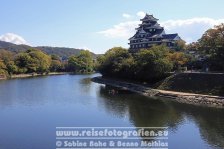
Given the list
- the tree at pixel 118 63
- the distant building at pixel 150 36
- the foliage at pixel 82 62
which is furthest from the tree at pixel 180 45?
the foliage at pixel 82 62

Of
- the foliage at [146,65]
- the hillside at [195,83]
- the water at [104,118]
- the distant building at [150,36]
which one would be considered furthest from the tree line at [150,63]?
the water at [104,118]

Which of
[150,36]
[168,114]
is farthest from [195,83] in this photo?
[150,36]

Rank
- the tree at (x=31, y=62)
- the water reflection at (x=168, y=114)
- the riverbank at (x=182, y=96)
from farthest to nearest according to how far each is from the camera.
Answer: the tree at (x=31, y=62) < the riverbank at (x=182, y=96) < the water reflection at (x=168, y=114)

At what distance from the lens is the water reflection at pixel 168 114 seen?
73.5 ft

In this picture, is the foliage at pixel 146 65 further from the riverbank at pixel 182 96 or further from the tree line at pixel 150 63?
the riverbank at pixel 182 96

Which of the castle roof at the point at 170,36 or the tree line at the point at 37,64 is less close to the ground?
the castle roof at the point at 170,36

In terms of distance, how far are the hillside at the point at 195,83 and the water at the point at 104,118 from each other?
4298mm

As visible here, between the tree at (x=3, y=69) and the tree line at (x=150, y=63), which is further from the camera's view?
the tree at (x=3, y=69)

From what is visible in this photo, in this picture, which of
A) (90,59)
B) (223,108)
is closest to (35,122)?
(223,108)

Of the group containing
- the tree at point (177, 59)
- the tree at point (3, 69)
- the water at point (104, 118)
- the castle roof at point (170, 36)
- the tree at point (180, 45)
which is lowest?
the water at point (104, 118)

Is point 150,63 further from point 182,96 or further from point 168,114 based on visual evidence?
point 168,114

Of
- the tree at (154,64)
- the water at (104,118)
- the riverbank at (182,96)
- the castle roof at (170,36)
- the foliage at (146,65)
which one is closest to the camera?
the water at (104,118)

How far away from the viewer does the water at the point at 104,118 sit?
67.4 ft

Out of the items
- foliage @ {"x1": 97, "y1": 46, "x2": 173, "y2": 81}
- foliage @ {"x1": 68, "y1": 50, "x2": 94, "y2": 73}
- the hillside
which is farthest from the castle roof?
foliage @ {"x1": 68, "y1": 50, "x2": 94, "y2": 73}
